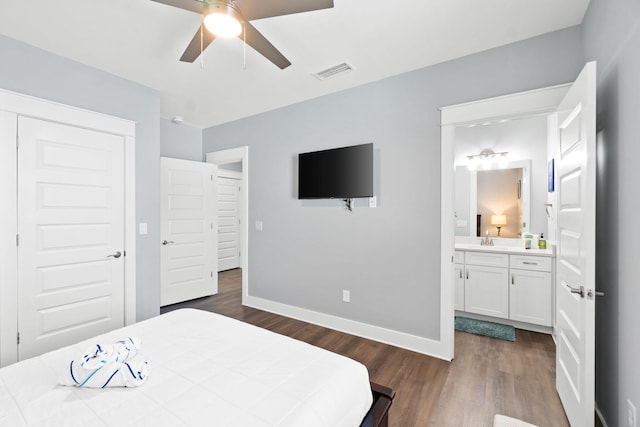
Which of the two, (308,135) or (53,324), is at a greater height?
(308,135)

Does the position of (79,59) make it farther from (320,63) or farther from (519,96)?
(519,96)

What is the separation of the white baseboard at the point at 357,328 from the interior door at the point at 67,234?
161 cm

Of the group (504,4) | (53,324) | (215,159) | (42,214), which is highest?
(504,4)

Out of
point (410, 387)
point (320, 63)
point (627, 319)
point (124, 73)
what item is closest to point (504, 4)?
point (320, 63)

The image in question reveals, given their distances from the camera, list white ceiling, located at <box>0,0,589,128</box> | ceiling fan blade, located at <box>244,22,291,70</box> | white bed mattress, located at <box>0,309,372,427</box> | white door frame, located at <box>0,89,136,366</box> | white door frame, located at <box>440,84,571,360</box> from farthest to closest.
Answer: white door frame, located at <box>440,84,571,360</box> → white door frame, located at <box>0,89,136,366</box> → white ceiling, located at <box>0,0,589,128</box> → ceiling fan blade, located at <box>244,22,291,70</box> → white bed mattress, located at <box>0,309,372,427</box>

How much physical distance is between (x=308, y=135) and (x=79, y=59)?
219 cm

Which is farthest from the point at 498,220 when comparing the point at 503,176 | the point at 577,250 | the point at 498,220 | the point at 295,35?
the point at 295,35

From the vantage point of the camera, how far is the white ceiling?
1905 millimetres

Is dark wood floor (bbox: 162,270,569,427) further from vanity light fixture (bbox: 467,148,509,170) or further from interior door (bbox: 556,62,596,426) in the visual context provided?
vanity light fixture (bbox: 467,148,509,170)

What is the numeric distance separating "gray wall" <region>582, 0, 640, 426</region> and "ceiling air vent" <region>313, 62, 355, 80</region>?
1651 millimetres

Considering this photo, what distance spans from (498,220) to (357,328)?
2.36 m

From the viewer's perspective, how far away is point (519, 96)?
2238 millimetres

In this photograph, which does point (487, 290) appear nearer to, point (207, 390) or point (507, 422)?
point (507, 422)

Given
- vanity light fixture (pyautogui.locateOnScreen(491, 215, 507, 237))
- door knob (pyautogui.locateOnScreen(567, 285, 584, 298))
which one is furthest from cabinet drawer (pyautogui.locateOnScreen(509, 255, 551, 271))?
door knob (pyautogui.locateOnScreen(567, 285, 584, 298))
